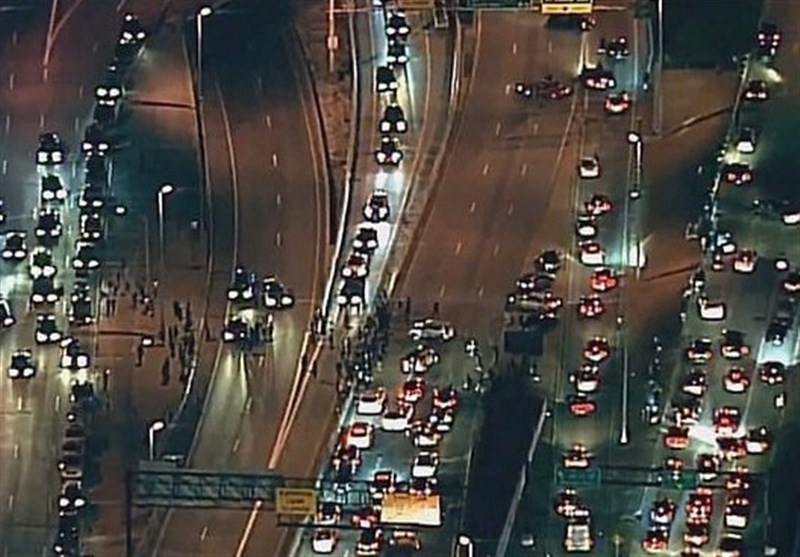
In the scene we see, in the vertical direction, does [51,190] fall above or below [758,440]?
above

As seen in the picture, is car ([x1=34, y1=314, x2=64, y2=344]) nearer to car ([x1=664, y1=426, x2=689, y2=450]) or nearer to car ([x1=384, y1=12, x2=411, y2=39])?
car ([x1=664, y1=426, x2=689, y2=450])

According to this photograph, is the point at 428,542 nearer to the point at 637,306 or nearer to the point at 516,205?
the point at 637,306

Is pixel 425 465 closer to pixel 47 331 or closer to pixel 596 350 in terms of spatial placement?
pixel 596 350

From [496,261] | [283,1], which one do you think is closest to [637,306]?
[496,261]

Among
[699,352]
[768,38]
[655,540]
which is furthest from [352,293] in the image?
[768,38]

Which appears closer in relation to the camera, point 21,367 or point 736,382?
point 736,382

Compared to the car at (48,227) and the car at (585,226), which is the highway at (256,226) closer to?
the car at (48,227)
